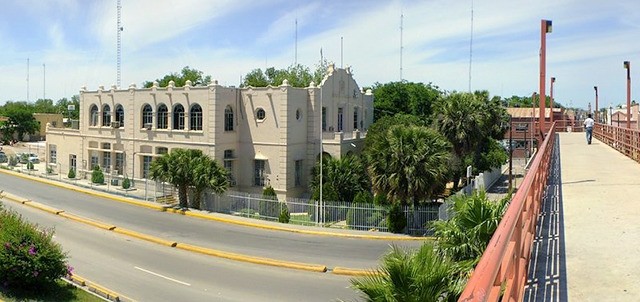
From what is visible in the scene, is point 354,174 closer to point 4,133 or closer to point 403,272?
point 403,272

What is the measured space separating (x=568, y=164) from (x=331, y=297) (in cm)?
815

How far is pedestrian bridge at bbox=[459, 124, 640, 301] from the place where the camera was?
300 centimetres

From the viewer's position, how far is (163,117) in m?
39.3

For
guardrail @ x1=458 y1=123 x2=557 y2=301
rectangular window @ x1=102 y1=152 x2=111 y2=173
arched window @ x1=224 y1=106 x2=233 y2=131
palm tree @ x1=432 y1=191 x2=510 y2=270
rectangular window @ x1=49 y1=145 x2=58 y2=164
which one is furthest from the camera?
rectangular window @ x1=49 y1=145 x2=58 y2=164

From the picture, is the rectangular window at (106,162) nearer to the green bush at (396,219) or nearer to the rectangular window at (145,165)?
the rectangular window at (145,165)

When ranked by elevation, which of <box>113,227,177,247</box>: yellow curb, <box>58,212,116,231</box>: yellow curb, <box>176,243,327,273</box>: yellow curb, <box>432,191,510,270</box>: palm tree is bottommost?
<box>176,243,327,273</box>: yellow curb

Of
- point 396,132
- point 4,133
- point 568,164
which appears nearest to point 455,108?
point 396,132

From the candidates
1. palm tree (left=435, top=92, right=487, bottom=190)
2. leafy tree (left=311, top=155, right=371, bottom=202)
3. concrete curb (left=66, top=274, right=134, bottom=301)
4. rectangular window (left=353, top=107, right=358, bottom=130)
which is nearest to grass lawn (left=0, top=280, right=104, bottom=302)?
concrete curb (left=66, top=274, right=134, bottom=301)

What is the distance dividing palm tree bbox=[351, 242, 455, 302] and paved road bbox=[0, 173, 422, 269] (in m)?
13.1

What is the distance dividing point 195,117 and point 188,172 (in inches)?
315

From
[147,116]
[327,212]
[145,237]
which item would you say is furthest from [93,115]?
[327,212]

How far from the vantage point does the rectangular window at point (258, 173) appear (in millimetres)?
37219

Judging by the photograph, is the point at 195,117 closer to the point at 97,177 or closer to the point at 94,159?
the point at 97,177

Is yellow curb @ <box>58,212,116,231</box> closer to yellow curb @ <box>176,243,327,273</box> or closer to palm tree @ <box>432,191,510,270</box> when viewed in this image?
yellow curb @ <box>176,243,327,273</box>
